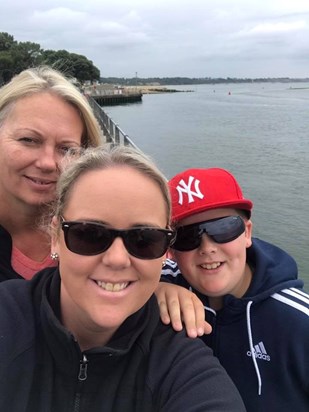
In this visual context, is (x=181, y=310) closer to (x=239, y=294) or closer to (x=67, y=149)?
(x=239, y=294)

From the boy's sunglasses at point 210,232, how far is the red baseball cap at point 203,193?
0.24 feet

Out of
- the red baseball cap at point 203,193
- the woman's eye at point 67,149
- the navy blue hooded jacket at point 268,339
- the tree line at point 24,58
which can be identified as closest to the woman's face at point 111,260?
the red baseball cap at point 203,193

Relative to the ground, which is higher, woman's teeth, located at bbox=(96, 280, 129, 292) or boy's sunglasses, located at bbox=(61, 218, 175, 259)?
boy's sunglasses, located at bbox=(61, 218, 175, 259)

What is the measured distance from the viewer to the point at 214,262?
2371 mm

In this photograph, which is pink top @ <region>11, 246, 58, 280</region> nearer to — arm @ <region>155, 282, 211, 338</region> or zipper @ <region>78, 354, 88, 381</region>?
arm @ <region>155, 282, 211, 338</region>

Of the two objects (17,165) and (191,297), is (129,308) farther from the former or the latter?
(17,165)

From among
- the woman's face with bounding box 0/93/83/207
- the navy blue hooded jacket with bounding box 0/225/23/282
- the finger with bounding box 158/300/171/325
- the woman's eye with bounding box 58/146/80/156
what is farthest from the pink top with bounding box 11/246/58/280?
the finger with bounding box 158/300/171/325

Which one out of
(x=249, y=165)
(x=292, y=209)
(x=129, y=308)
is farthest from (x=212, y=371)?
(x=249, y=165)

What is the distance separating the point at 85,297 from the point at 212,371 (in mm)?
559

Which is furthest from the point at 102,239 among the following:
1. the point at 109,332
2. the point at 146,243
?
the point at 109,332

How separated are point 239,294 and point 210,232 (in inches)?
16.5

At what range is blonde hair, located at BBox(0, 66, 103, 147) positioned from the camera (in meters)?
2.71

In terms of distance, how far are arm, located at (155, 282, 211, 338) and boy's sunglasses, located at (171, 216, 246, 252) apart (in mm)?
271

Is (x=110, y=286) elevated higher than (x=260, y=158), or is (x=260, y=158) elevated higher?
(x=110, y=286)
